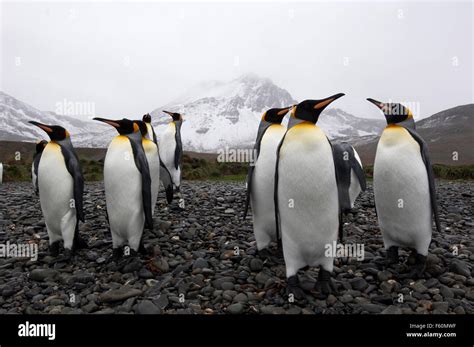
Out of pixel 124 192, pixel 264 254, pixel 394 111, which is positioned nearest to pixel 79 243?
pixel 124 192

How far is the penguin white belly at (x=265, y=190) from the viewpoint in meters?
4.00

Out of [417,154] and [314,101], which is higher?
[314,101]

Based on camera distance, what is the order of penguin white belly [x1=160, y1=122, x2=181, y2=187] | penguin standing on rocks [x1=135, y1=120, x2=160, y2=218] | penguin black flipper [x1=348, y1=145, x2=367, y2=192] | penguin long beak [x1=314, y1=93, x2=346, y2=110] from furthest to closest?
penguin white belly [x1=160, y1=122, x2=181, y2=187] → penguin black flipper [x1=348, y1=145, x2=367, y2=192] → penguin standing on rocks [x1=135, y1=120, x2=160, y2=218] → penguin long beak [x1=314, y1=93, x2=346, y2=110]

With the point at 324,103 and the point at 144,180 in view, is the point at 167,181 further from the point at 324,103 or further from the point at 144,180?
the point at 324,103

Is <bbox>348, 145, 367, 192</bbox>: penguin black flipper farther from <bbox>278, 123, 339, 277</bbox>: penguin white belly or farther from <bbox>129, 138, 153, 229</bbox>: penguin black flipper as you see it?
<bbox>129, 138, 153, 229</bbox>: penguin black flipper

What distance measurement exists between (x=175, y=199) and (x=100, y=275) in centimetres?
409

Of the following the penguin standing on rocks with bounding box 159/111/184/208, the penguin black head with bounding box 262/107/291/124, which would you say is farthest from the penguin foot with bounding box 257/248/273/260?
the penguin standing on rocks with bounding box 159/111/184/208

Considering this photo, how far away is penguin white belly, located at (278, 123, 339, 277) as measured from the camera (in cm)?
318

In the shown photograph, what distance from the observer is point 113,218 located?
4.09m

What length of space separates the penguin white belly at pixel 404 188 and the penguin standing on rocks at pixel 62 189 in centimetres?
356

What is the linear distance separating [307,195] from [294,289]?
877 millimetres
